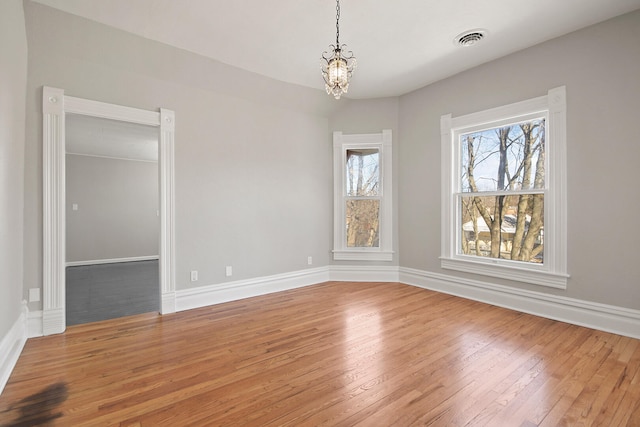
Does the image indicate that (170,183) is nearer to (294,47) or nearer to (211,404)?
(294,47)

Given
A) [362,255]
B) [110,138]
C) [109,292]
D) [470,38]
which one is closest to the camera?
[470,38]

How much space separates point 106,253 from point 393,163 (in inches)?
273

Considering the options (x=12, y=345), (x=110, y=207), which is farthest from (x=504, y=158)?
(x=110, y=207)

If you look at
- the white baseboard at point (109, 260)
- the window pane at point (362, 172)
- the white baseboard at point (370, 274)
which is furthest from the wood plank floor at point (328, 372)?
the white baseboard at point (109, 260)

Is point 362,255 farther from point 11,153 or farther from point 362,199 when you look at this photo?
point 11,153

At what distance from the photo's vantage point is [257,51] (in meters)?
3.34

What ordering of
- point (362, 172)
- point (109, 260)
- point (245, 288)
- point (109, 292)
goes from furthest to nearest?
point (109, 260), point (362, 172), point (109, 292), point (245, 288)

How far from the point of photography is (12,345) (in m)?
2.29

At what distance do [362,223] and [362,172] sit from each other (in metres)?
0.85

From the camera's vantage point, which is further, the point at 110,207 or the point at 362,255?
the point at 110,207

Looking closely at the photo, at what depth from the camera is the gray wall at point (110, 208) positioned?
6.80m

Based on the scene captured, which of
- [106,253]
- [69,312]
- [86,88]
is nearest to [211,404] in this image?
[69,312]

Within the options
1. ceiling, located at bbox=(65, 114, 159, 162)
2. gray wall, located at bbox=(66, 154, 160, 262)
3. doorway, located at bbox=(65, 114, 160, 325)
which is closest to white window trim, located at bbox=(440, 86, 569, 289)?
ceiling, located at bbox=(65, 114, 159, 162)

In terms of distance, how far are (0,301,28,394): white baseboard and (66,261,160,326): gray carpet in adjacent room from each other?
0.48 meters
